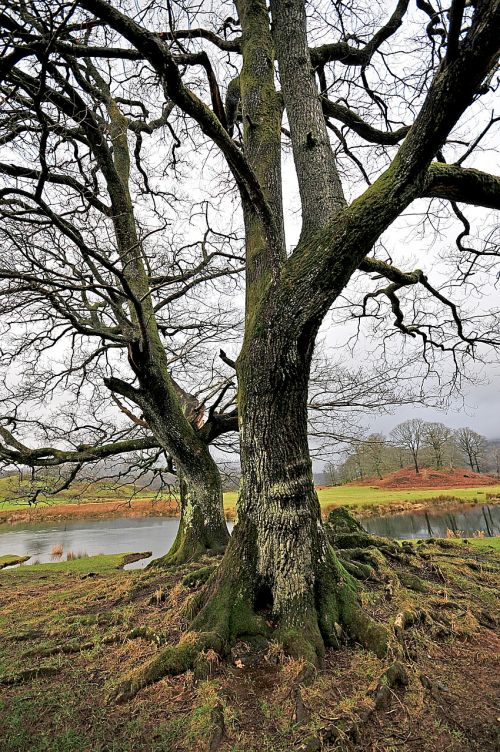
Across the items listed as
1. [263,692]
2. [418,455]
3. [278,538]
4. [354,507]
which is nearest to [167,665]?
[263,692]

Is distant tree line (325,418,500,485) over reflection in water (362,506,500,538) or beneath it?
over

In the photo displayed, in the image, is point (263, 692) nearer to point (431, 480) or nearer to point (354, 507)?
point (354, 507)

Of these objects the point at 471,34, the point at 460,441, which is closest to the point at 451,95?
the point at 471,34

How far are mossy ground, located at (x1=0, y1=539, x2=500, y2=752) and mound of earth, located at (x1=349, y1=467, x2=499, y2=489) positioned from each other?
37.0 metres

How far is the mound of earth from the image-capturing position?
121 feet

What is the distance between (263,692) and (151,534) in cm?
1961

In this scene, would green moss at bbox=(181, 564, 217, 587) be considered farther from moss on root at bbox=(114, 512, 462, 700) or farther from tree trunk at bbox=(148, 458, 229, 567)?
tree trunk at bbox=(148, 458, 229, 567)

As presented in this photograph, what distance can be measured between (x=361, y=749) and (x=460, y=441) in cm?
6206

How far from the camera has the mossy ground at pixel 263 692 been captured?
208 cm

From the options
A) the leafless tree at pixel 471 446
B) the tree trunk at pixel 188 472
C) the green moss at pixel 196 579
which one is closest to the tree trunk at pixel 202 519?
the tree trunk at pixel 188 472

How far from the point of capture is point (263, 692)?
8.09ft

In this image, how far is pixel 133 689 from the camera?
259 cm

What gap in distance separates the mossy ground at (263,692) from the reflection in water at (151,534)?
9.33 metres

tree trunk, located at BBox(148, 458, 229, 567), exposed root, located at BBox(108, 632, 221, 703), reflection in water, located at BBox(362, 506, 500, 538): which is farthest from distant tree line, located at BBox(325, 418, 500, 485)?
exposed root, located at BBox(108, 632, 221, 703)
